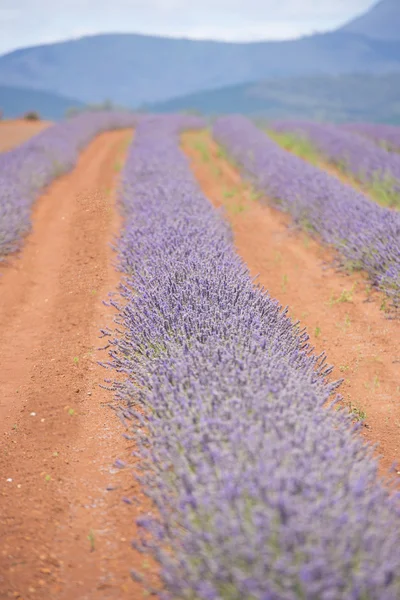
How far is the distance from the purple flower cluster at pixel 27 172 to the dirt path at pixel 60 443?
0.68 meters

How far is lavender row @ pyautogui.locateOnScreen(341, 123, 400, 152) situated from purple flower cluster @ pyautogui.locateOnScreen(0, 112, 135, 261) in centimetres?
735

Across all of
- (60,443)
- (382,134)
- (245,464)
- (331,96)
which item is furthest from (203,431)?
(331,96)

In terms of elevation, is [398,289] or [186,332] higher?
[186,332]

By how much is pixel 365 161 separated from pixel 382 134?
211 inches

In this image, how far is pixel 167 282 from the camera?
3.37 meters

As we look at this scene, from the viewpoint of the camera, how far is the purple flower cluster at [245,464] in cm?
148

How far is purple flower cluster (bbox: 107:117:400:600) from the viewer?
1.48 metres

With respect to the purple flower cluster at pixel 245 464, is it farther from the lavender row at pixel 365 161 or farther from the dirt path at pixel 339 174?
the lavender row at pixel 365 161

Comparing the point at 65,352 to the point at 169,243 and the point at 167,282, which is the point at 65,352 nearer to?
the point at 167,282

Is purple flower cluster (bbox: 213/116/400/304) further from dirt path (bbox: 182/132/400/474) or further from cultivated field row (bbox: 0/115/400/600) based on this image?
dirt path (bbox: 182/132/400/474)

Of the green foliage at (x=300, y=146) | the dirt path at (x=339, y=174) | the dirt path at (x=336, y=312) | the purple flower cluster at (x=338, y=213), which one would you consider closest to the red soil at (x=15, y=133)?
the green foliage at (x=300, y=146)

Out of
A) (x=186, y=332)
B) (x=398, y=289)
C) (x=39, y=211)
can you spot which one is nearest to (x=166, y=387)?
(x=186, y=332)

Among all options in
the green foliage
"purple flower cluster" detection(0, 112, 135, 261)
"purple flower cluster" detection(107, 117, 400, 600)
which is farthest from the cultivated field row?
the green foliage

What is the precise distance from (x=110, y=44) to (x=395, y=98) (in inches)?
1962
